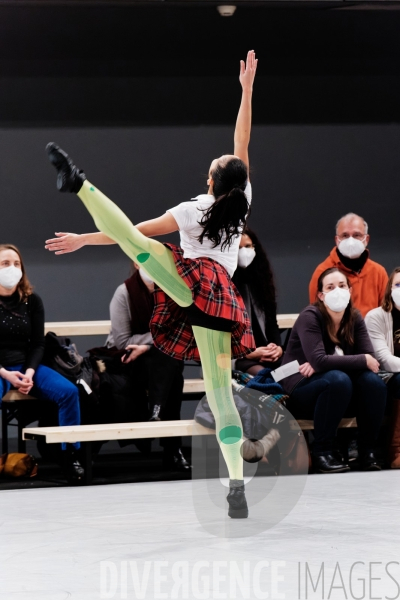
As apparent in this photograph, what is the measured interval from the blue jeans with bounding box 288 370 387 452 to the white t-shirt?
1319 mm

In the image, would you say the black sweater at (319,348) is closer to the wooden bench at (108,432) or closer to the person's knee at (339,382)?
the person's knee at (339,382)

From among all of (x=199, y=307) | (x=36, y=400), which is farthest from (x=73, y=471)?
(x=199, y=307)

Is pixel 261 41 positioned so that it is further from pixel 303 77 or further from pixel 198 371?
pixel 198 371

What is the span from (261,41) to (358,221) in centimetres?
175

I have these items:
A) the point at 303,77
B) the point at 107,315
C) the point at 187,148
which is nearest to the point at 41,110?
the point at 187,148

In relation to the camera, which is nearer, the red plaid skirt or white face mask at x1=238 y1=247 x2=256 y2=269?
A: the red plaid skirt

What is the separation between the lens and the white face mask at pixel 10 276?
4598mm

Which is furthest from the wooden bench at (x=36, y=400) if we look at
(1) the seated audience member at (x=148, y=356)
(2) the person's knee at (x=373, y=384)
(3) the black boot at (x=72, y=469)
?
(2) the person's knee at (x=373, y=384)

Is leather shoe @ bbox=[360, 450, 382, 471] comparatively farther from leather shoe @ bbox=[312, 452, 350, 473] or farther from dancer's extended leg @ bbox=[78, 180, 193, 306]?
dancer's extended leg @ bbox=[78, 180, 193, 306]

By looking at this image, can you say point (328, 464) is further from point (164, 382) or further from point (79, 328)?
point (79, 328)

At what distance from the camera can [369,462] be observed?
4551 mm

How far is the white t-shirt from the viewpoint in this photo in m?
3.21

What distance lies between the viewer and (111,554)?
2.80 meters

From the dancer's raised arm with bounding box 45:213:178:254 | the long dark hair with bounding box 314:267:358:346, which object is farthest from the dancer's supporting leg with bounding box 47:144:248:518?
the long dark hair with bounding box 314:267:358:346
